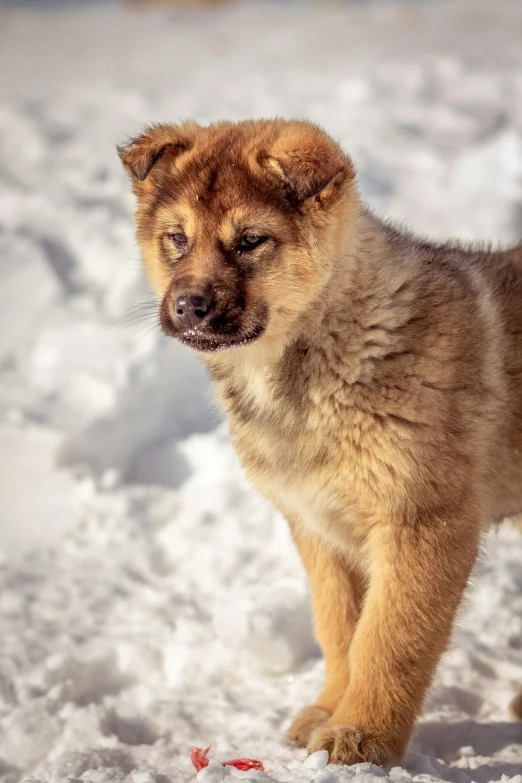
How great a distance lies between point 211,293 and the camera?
2.94m

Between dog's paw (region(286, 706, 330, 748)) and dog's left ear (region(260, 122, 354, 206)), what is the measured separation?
73.0 inches

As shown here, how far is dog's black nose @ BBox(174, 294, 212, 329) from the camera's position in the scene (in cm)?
291

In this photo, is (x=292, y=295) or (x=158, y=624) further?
(x=158, y=624)

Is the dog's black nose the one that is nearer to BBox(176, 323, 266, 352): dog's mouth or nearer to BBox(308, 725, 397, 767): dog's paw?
BBox(176, 323, 266, 352): dog's mouth

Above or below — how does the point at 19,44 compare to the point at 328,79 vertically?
above

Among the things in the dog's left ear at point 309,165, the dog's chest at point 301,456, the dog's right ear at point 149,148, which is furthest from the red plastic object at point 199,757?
the dog's right ear at point 149,148

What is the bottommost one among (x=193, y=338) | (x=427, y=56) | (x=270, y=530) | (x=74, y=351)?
(x=193, y=338)

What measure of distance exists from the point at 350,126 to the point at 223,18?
501cm

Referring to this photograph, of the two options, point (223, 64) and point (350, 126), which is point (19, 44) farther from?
point (350, 126)

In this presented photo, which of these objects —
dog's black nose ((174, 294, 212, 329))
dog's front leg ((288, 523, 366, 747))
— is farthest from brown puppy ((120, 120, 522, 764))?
dog's front leg ((288, 523, 366, 747))

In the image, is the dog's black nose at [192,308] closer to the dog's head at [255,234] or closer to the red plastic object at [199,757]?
the dog's head at [255,234]

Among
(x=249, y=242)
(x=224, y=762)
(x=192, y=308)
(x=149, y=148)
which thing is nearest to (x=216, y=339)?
(x=192, y=308)

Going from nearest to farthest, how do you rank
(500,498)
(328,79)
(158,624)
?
(500,498) < (158,624) < (328,79)

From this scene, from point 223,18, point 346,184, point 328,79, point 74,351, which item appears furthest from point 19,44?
point 346,184
